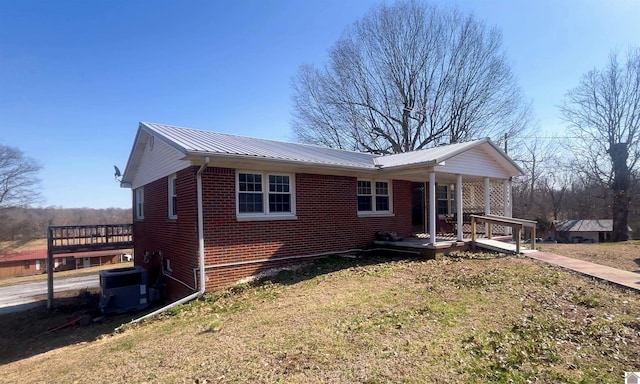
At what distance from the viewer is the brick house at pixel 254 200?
8859 millimetres

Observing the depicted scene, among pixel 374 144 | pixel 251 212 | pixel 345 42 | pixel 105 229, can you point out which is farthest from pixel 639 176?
pixel 105 229

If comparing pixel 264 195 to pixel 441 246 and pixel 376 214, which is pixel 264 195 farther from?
pixel 441 246

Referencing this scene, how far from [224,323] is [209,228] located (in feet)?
9.72

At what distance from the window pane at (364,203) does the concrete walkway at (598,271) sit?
5.01 meters

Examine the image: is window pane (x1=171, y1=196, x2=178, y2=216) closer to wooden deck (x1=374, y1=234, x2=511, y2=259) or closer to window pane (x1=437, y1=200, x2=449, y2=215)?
wooden deck (x1=374, y1=234, x2=511, y2=259)

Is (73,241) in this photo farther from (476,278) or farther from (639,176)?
(639,176)

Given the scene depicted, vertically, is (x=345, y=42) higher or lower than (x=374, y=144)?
higher

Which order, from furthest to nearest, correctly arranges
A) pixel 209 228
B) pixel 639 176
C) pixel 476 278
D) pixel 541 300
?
1. pixel 639 176
2. pixel 209 228
3. pixel 476 278
4. pixel 541 300

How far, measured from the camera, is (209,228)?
8789mm

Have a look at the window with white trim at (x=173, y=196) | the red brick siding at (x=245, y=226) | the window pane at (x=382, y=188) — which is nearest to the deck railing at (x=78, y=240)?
→ the red brick siding at (x=245, y=226)

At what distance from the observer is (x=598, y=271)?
8.59 meters

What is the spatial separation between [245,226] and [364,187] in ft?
15.8

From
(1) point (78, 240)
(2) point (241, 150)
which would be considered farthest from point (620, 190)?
(1) point (78, 240)

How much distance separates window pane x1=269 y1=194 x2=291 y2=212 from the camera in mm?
10055
